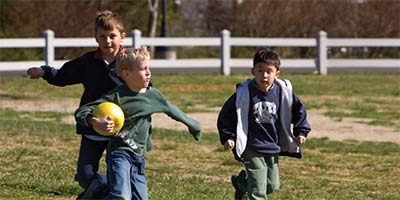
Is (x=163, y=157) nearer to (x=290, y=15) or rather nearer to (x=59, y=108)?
(x=59, y=108)

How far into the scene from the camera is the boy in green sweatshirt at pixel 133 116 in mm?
7059

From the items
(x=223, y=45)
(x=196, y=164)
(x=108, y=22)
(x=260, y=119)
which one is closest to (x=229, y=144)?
(x=260, y=119)

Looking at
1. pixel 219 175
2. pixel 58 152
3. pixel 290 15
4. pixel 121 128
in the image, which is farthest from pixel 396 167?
pixel 290 15

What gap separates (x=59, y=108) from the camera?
20531 mm

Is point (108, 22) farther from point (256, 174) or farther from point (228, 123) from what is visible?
point (256, 174)

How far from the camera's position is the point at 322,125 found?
1780cm

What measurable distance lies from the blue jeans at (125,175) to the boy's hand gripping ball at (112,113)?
0.21 metres

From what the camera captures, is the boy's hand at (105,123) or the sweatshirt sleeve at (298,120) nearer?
the boy's hand at (105,123)

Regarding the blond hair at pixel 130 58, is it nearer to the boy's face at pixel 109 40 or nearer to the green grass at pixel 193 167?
the boy's face at pixel 109 40

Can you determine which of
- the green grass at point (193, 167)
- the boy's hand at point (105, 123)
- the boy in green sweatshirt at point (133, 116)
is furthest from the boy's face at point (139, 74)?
the green grass at point (193, 167)

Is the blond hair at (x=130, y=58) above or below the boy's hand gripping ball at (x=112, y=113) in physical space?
above

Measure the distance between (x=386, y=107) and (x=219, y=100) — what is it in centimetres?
361

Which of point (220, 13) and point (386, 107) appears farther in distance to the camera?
point (220, 13)

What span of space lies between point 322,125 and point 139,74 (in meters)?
11.0
